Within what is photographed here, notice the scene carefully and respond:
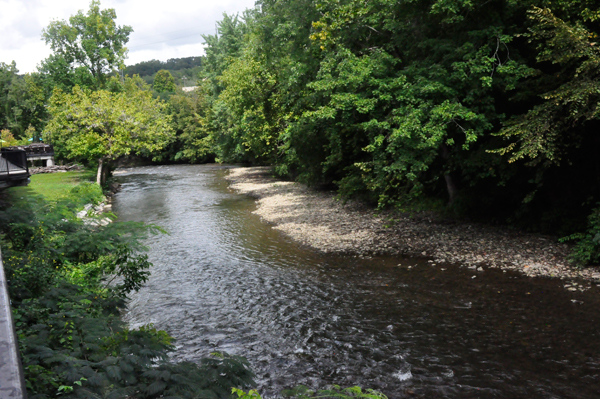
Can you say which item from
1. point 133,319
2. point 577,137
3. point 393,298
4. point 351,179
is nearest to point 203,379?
point 133,319

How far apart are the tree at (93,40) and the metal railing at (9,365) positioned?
44.4 meters

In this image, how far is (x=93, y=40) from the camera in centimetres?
3972

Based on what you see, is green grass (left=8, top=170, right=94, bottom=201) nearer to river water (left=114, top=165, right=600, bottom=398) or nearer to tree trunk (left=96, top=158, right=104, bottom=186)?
tree trunk (left=96, top=158, right=104, bottom=186)

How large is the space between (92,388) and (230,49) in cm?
4335

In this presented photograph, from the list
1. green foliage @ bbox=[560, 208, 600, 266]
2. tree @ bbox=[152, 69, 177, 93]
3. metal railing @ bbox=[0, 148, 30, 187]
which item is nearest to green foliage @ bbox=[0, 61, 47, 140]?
metal railing @ bbox=[0, 148, 30, 187]

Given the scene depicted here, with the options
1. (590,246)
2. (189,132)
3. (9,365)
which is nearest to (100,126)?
(590,246)

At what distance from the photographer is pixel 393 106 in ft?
43.0

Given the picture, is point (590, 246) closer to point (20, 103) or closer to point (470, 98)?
point (470, 98)

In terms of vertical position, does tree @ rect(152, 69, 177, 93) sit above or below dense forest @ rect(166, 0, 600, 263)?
above

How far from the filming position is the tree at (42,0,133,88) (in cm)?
3885

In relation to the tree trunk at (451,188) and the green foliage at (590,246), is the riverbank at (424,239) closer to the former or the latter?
the green foliage at (590,246)

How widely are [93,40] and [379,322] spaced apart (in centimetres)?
4142

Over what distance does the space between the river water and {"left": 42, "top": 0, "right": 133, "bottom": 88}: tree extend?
3372 cm

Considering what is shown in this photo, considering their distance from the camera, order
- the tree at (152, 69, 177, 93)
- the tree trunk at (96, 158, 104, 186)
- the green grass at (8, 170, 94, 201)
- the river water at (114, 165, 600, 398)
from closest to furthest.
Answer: the river water at (114, 165, 600, 398) < the green grass at (8, 170, 94, 201) < the tree trunk at (96, 158, 104, 186) < the tree at (152, 69, 177, 93)
